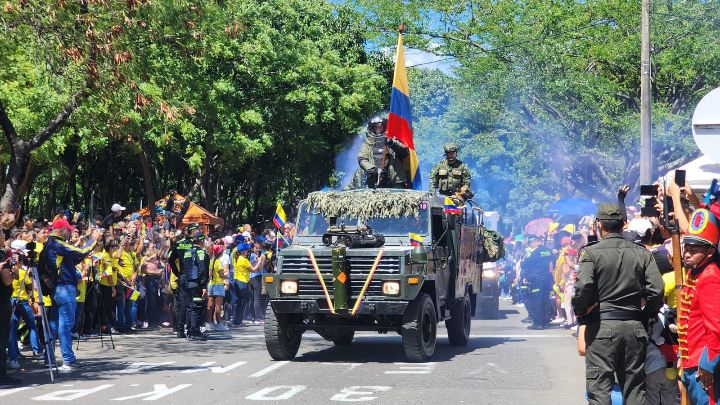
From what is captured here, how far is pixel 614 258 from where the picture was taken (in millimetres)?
8805

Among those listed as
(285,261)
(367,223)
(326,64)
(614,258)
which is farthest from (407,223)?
(326,64)

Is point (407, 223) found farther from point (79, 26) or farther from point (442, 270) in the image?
point (79, 26)

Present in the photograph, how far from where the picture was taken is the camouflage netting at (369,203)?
1681 cm

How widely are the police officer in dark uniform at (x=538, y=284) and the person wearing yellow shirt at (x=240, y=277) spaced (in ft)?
19.4

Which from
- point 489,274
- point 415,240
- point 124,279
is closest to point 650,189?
point 415,240

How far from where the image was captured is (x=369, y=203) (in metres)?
16.8

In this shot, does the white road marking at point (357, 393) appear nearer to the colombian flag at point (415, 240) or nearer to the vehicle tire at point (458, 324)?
the colombian flag at point (415, 240)

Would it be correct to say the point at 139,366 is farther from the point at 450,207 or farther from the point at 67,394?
the point at 450,207

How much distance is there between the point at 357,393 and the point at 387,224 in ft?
14.7

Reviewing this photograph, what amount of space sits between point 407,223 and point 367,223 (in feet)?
1.90

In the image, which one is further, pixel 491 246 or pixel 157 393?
pixel 491 246

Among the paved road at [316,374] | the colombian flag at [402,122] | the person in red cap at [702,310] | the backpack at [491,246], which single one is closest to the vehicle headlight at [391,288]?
the paved road at [316,374]

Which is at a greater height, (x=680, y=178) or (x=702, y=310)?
(x=680, y=178)

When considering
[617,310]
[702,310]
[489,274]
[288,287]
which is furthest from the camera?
[489,274]
